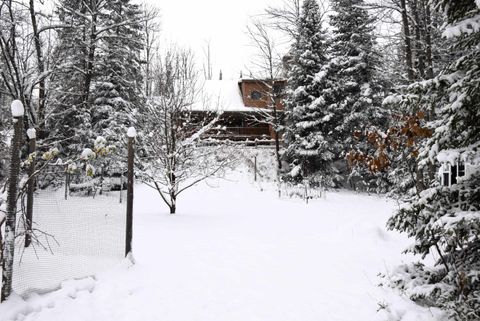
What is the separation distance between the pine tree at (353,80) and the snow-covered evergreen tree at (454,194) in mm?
15170

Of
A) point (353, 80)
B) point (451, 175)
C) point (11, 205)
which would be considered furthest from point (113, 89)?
point (451, 175)

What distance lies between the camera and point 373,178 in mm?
19141

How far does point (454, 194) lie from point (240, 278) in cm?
311

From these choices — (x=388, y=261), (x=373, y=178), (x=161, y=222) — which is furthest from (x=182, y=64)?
(x=373, y=178)

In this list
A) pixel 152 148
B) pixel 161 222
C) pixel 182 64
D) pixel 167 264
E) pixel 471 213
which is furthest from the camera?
pixel 182 64

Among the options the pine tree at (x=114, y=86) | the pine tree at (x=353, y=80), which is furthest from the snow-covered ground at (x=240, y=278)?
the pine tree at (x=353, y=80)

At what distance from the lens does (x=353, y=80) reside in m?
19.8

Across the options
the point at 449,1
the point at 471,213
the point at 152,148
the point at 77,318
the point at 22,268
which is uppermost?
the point at 449,1

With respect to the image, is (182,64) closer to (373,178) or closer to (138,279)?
(138,279)

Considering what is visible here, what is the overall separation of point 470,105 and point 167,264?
4.83 m

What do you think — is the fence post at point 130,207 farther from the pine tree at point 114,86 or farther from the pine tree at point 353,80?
the pine tree at point 353,80

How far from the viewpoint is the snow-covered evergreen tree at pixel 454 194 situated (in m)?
3.52

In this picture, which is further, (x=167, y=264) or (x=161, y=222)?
(x=161, y=222)

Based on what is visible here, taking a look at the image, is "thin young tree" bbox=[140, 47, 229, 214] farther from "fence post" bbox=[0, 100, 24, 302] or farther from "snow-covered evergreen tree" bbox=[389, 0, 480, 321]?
"snow-covered evergreen tree" bbox=[389, 0, 480, 321]
